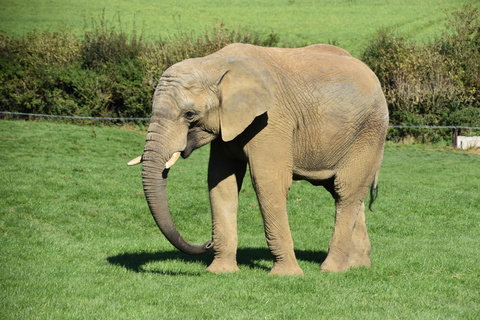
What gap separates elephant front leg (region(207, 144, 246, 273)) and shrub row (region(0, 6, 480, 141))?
27761 mm

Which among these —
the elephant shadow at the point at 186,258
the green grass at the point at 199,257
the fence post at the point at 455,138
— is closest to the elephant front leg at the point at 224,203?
the green grass at the point at 199,257

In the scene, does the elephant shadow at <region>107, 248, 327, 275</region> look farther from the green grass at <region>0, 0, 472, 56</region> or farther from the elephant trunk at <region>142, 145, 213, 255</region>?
the green grass at <region>0, 0, 472, 56</region>

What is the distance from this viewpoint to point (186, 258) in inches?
413

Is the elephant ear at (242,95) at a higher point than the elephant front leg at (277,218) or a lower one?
higher

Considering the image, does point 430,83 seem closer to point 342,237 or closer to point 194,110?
point 342,237

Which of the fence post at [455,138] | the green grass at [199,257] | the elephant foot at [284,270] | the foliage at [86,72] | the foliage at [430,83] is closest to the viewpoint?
the green grass at [199,257]

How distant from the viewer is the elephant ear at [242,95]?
817 centimetres

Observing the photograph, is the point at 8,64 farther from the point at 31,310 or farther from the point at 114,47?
the point at 31,310

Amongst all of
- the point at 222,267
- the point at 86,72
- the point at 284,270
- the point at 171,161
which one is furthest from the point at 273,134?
the point at 86,72

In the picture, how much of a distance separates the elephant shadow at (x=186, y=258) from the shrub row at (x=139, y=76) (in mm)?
25733

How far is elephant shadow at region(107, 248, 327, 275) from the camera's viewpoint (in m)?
9.65

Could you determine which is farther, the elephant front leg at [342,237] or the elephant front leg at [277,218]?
the elephant front leg at [342,237]

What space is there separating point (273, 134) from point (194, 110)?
113cm

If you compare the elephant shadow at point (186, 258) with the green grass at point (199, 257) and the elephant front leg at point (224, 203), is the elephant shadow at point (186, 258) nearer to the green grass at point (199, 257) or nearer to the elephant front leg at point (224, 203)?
the green grass at point (199, 257)
